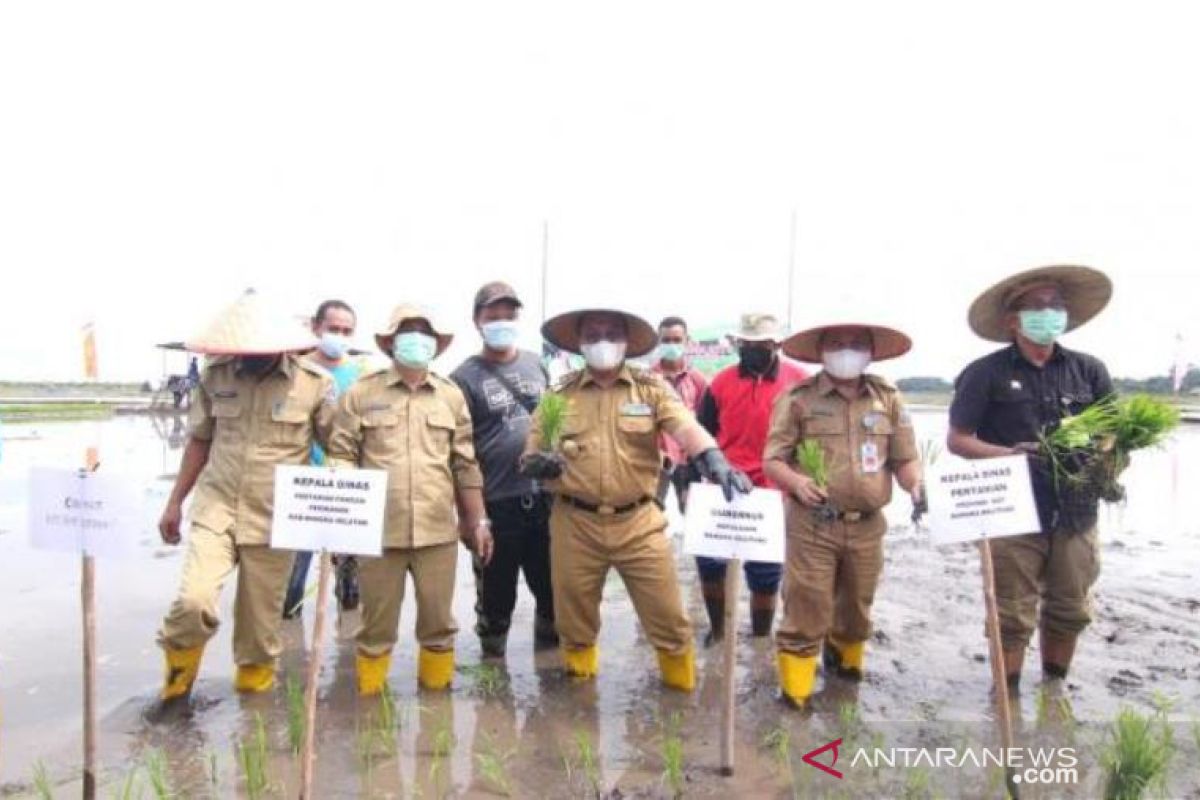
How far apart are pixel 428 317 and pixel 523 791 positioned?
7.58 ft

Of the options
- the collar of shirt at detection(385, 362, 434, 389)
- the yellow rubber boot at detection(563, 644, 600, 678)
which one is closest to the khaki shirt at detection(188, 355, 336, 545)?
the collar of shirt at detection(385, 362, 434, 389)

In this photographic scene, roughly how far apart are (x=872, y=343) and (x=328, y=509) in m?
2.86

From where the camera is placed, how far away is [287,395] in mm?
4383

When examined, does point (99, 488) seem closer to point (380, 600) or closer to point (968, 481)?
point (380, 600)

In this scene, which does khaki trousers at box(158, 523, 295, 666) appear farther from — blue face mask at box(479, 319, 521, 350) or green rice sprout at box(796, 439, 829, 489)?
green rice sprout at box(796, 439, 829, 489)

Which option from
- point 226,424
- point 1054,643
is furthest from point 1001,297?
point 226,424

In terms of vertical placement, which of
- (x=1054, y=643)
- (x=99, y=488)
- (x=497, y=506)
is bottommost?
(x=1054, y=643)

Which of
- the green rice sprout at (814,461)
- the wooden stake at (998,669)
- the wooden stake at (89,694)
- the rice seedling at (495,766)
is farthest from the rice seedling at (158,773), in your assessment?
the wooden stake at (998,669)

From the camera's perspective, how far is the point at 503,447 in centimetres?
493

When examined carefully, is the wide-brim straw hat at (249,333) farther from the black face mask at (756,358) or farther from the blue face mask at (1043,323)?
the blue face mask at (1043,323)

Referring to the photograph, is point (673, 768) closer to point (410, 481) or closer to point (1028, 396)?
point (410, 481)

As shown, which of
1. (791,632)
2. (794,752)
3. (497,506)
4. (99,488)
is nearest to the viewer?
(99,488)

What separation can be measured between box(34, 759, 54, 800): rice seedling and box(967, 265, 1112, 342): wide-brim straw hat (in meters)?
4.65

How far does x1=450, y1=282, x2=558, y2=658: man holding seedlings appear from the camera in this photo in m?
4.90
